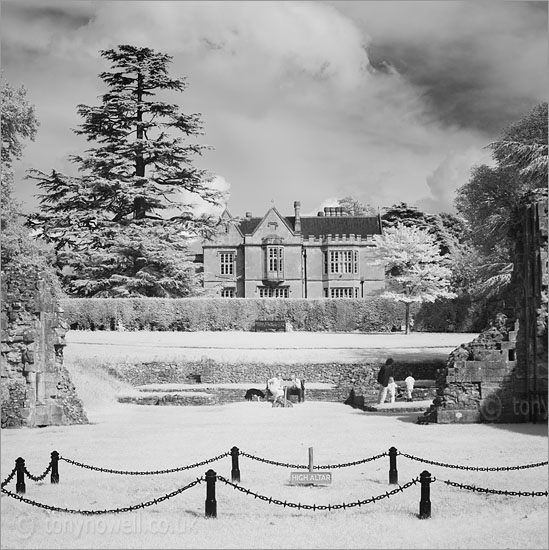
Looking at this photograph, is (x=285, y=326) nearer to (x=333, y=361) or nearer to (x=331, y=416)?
(x=333, y=361)

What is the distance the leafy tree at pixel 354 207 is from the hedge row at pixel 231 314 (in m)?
21.8

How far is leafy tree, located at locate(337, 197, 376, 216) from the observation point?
66500 mm

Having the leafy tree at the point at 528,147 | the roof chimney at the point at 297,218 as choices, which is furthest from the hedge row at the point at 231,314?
the roof chimney at the point at 297,218

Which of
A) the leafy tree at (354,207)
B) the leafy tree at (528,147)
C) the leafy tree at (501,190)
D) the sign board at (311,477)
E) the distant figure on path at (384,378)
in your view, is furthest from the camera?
the leafy tree at (354,207)

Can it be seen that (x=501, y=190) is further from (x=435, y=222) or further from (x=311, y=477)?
(x=311, y=477)

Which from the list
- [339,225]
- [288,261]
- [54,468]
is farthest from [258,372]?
[339,225]

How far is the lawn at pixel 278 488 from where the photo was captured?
A: 9523mm

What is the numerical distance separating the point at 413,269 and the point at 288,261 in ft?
54.7

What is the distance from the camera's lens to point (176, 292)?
41469mm

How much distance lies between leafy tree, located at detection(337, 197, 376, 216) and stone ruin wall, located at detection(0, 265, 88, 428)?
49.9 m

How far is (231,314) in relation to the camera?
42.2 meters

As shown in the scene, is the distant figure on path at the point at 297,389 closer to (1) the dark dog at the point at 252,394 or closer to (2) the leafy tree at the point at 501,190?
(1) the dark dog at the point at 252,394

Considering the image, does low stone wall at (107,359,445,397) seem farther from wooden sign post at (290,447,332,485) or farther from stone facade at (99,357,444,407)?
wooden sign post at (290,447,332,485)

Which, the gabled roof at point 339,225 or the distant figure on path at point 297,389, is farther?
the gabled roof at point 339,225
